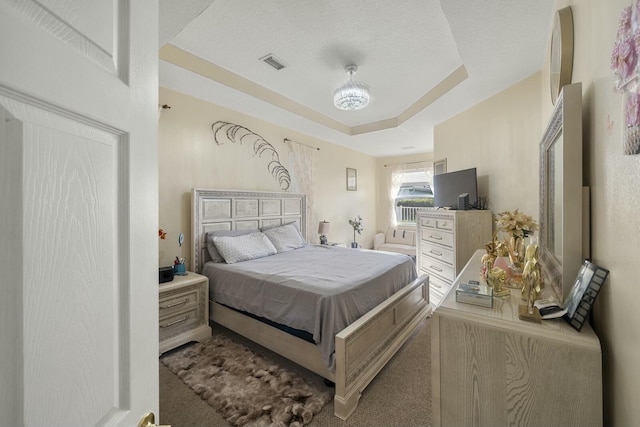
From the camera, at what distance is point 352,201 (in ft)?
18.9

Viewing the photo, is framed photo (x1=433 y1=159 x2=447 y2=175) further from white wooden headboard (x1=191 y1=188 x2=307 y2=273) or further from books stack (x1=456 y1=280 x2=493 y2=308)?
books stack (x1=456 y1=280 x2=493 y2=308)

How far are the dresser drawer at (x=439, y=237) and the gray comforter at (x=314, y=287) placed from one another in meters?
0.49

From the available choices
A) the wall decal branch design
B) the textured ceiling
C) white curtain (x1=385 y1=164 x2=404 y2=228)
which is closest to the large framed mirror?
the textured ceiling

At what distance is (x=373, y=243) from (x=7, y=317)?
246 inches

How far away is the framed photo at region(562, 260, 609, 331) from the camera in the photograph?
772 mm

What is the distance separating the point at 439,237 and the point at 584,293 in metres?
2.37

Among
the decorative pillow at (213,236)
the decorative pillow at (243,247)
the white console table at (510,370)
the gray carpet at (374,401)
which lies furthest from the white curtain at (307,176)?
the white console table at (510,370)

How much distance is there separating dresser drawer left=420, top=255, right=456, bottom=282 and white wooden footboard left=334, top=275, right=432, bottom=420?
406 millimetres

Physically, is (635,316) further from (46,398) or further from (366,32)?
(366,32)

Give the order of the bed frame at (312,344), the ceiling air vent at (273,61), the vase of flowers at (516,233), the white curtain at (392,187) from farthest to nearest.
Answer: the white curtain at (392,187) → the ceiling air vent at (273,61) → the bed frame at (312,344) → the vase of flowers at (516,233)

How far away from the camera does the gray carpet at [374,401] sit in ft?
5.28

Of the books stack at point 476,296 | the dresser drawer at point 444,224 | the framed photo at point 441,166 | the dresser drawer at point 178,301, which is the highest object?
the framed photo at point 441,166

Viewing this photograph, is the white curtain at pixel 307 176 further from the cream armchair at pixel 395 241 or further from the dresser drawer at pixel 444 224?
the dresser drawer at pixel 444 224

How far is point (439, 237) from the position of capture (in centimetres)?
310
